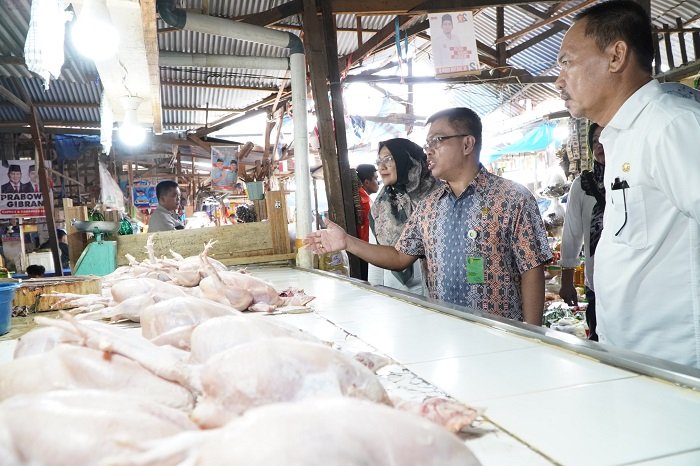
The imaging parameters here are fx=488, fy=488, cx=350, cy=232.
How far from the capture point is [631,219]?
2256mm

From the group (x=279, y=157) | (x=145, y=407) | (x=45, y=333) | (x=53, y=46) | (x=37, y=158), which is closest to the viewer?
(x=145, y=407)

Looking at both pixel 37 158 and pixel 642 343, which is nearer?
pixel 642 343

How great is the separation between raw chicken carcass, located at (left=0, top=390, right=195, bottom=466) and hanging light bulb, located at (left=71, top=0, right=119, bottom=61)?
2.82 m

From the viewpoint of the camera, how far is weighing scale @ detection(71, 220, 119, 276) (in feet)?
16.6

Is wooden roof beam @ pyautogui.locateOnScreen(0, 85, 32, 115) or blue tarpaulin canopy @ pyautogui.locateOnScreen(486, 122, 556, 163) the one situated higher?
wooden roof beam @ pyautogui.locateOnScreen(0, 85, 32, 115)

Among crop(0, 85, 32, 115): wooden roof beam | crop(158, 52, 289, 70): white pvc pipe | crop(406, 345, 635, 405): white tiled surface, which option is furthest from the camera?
crop(0, 85, 32, 115): wooden roof beam

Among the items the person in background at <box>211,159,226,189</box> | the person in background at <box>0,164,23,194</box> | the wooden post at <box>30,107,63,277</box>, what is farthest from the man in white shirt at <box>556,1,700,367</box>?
the person in background at <box>0,164,23,194</box>

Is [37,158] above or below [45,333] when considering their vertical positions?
above

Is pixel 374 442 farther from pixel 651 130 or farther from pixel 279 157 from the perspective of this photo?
pixel 279 157

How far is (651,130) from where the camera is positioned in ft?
7.09

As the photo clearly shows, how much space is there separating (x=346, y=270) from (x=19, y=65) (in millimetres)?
5874

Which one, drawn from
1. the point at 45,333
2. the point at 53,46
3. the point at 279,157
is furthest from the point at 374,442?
the point at 279,157

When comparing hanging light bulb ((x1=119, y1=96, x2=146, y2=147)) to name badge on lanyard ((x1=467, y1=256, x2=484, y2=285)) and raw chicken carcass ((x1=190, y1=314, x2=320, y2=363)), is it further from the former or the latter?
raw chicken carcass ((x1=190, y1=314, x2=320, y2=363))

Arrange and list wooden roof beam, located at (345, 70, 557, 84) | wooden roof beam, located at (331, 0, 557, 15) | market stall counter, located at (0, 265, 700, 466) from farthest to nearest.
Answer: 1. wooden roof beam, located at (345, 70, 557, 84)
2. wooden roof beam, located at (331, 0, 557, 15)
3. market stall counter, located at (0, 265, 700, 466)
